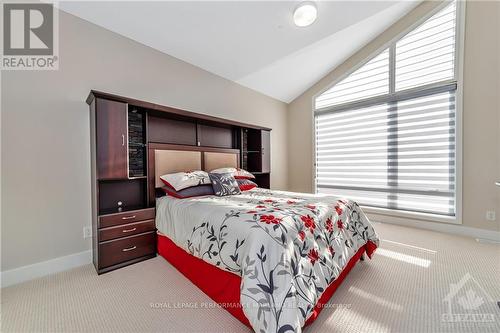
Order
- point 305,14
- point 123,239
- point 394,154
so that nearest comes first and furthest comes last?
point 123,239, point 305,14, point 394,154

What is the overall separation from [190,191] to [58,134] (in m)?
1.46

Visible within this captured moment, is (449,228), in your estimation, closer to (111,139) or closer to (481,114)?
(481,114)

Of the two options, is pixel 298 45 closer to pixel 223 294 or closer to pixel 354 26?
pixel 354 26

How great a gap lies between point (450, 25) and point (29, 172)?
18.9 feet

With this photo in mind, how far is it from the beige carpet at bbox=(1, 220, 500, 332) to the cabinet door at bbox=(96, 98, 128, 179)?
1.03 m

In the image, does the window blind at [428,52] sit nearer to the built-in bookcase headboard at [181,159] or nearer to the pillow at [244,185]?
the pillow at [244,185]

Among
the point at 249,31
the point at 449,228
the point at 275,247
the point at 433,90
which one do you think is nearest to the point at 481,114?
the point at 433,90

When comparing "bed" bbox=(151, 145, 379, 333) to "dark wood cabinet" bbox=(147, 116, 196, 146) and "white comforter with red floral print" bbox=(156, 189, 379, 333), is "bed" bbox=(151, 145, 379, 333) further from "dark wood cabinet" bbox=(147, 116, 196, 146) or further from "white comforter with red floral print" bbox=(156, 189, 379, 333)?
"dark wood cabinet" bbox=(147, 116, 196, 146)

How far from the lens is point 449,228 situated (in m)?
3.07

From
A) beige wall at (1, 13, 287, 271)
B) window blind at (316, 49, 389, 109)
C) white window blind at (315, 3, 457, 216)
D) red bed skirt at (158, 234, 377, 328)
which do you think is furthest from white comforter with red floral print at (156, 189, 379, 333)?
window blind at (316, 49, 389, 109)

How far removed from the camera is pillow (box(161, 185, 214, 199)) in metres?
2.34

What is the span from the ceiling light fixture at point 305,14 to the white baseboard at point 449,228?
11.3ft

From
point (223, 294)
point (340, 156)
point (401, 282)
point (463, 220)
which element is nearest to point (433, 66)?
point (340, 156)

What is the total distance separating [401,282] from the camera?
1802 millimetres
